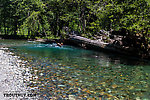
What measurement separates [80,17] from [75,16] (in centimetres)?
345

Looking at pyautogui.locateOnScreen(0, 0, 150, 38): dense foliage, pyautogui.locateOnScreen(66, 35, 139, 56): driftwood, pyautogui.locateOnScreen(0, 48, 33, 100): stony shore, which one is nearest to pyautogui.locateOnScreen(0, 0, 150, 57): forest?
pyautogui.locateOnScreen(0, 0, 150, 38): dense foliage

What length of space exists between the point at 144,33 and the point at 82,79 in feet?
31.6

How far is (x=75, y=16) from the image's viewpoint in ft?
119

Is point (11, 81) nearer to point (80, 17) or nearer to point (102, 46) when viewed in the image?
point (102, 46)

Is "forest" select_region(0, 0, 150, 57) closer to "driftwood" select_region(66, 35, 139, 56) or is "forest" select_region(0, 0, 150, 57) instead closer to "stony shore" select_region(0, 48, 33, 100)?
"driftwood" select_region(66, 35, 139, 56)

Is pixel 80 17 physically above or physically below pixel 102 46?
above

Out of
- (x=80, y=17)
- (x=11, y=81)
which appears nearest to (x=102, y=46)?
(x=11, y=81)

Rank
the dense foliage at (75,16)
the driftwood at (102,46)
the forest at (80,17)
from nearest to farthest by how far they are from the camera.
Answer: the forest at (80,17)
the dense foliage at (75,16)
the driftwood at (102,46)

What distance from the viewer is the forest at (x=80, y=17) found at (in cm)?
1700

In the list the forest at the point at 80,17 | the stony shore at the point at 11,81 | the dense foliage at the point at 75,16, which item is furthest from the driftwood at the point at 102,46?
the stony shore at the point at 11,81

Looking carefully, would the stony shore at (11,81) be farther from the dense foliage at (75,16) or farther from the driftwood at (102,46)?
the driftwood at (102,46)

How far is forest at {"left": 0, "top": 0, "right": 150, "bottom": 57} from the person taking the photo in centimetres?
1700

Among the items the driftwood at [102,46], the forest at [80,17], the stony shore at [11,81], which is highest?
the forest at [80,17]

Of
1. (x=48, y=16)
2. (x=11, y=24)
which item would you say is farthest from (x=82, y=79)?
(x=11, y=24)
